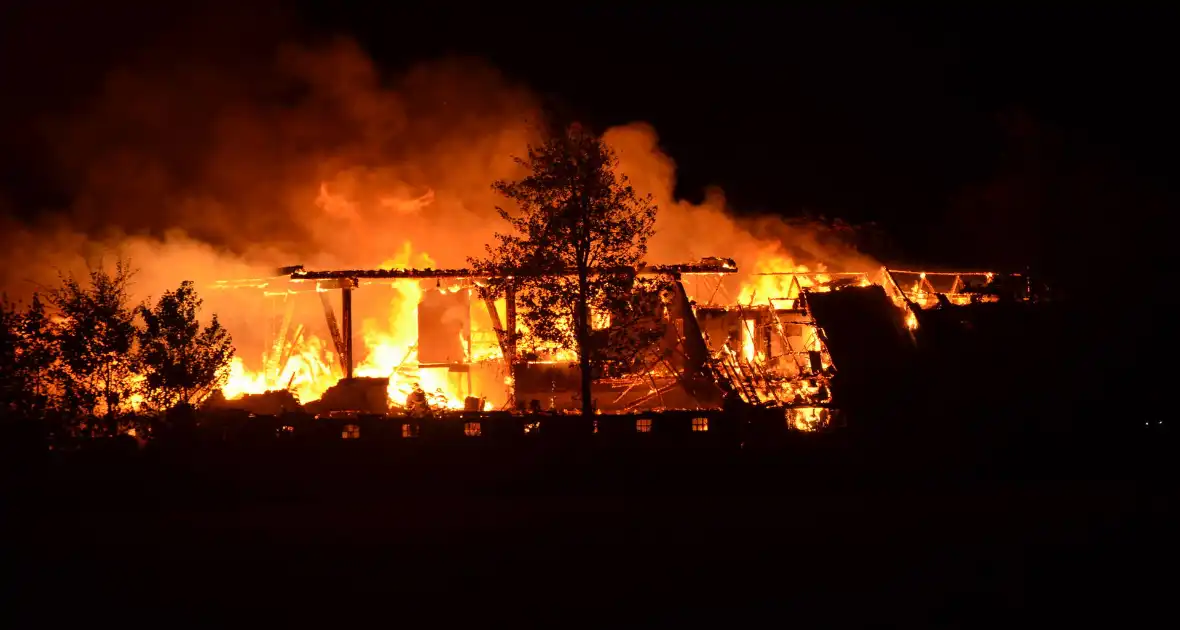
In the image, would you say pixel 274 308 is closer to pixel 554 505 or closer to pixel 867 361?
pixel 554 505

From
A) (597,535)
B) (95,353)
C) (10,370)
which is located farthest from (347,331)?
(597,535)

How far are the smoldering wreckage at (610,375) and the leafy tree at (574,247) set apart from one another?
626 mm

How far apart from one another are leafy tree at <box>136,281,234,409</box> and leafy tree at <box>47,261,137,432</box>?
0.37 m

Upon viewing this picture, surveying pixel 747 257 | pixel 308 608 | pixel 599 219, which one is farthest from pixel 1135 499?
pixel 747 257

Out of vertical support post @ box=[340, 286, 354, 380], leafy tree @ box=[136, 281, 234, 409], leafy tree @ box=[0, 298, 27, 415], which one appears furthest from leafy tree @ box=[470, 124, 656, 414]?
leafy tree @ box=[0, 298, 27, 415]

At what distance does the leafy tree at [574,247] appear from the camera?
68.1 ft

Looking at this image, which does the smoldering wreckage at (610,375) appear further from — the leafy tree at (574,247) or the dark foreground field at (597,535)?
the dark foreground field at (597,535)

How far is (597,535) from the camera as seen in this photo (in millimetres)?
15055

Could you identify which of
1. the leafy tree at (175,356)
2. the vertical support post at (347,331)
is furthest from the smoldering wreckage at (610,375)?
the leafy tree at (175,356)

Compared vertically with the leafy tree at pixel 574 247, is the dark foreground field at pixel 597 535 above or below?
below

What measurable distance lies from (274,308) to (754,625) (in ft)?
77.7

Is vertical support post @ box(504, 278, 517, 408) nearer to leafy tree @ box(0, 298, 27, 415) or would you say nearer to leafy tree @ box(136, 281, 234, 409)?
leafy tree @ box(136, 281, 234, 409)

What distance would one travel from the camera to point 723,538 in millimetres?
14656

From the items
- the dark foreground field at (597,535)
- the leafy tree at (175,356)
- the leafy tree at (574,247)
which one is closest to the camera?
the dark foreground field at (597,535)
